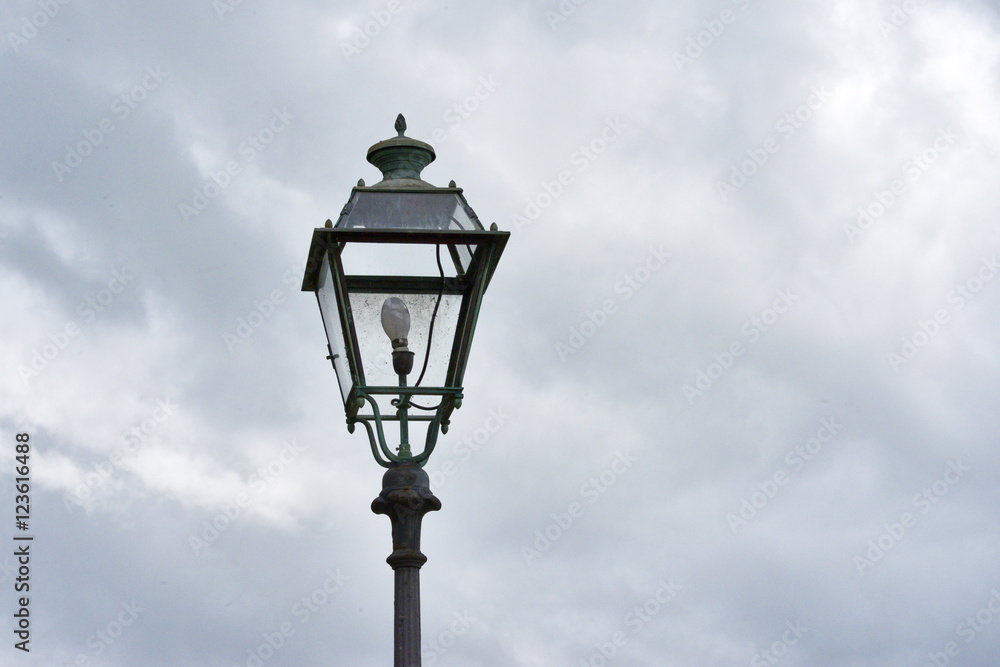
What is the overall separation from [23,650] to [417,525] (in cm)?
824

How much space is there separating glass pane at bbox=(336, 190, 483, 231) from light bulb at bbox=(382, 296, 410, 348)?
441 mm

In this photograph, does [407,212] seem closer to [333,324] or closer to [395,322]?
[395,322]

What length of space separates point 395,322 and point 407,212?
58 centimetres

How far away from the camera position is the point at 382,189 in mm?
7562

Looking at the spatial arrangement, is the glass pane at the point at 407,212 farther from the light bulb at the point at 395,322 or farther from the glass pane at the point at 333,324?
the light bulb at the point at 395,322

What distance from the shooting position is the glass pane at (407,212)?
7.39 m

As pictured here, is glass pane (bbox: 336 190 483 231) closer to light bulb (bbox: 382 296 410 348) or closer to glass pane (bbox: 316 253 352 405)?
glass pane (bbox: 316 253 352 405)

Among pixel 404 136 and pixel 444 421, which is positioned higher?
pixel 404 136

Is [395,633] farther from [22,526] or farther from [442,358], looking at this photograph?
[22,526]

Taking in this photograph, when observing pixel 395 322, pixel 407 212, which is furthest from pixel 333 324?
pixel 407 212

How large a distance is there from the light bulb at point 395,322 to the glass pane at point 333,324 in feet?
0.78

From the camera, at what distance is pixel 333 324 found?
770 cm

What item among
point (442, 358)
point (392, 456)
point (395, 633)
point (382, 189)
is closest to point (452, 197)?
point (382, 189)

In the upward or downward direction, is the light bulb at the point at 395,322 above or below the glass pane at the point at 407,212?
below
